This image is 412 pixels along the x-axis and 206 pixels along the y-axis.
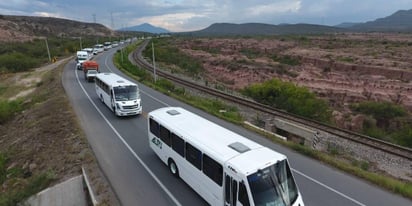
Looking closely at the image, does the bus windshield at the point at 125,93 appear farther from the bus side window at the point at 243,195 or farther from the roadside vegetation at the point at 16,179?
the bus side window at the point at 243,195

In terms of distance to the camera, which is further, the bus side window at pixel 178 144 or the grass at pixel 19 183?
the grass at pixel 19 183

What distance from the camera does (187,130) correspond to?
1202cm

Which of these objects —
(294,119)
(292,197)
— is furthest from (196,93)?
(292,197)

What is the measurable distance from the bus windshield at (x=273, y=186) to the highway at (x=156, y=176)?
9.09ft

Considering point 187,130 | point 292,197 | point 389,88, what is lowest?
point 389,88

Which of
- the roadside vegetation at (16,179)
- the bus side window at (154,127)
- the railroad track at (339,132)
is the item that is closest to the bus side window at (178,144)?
the bus side window at (154,127)

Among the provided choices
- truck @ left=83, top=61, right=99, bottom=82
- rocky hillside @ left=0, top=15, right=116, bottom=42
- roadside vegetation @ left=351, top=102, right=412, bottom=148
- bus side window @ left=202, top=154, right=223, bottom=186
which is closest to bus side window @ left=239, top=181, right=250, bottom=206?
bus side window @ left=202, top=154, right=223, bottom=186

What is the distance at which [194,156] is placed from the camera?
11039 mm

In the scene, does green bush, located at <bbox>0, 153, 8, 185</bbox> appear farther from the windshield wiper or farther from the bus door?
the windshield wiper

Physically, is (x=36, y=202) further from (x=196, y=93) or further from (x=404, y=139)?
(x=404, y=139)

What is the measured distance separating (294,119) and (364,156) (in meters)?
6.74

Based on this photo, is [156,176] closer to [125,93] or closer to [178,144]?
[178,144]

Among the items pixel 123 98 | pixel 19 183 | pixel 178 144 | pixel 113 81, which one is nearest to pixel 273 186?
A: pixel 178 144

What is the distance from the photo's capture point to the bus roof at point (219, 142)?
903 cm
